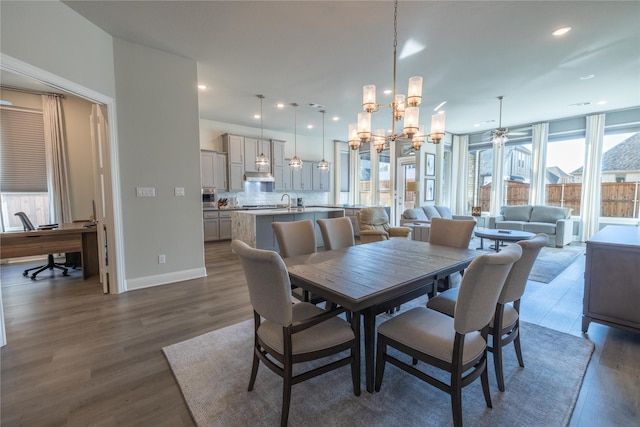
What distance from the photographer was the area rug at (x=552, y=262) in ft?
13.2

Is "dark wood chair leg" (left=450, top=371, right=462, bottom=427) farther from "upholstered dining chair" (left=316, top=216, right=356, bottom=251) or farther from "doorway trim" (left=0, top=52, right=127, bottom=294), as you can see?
"doorway trim" (left=0, top=52, right=127, bottom=294)

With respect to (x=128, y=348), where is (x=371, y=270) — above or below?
above

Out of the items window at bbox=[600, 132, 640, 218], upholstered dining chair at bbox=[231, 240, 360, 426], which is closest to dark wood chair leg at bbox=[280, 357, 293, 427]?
upholstered dining chair at bbox=[231, 240, 360, 426]

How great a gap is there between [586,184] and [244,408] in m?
8.50

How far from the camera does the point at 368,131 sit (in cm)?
277

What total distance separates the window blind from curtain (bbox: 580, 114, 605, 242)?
444 inches

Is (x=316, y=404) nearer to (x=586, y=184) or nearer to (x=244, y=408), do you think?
(x=244, y=408)

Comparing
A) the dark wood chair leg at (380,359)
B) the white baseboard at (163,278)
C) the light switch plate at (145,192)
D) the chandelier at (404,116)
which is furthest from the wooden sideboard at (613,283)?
the light switch plate at (145,192)

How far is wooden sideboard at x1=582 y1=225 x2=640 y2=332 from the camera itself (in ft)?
7.47

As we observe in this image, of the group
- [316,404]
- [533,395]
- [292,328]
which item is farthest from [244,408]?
[533,395]

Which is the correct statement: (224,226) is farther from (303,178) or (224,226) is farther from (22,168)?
(22,168)

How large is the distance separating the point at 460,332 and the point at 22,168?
6.91 metres

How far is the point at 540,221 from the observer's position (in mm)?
6730

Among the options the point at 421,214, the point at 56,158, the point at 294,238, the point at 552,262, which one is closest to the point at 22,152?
the point at 56,158
